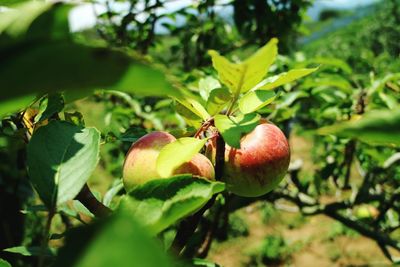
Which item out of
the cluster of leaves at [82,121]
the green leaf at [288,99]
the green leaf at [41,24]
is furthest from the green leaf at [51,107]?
the green leaf at [288,99]

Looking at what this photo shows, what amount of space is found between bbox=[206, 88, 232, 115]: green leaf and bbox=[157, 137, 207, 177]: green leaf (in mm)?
81

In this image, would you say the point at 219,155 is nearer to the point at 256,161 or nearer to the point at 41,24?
the point at 256,161

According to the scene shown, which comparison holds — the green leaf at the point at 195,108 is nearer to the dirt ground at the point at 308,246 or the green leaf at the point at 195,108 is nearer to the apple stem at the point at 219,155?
the apple stem at the point at 219,155

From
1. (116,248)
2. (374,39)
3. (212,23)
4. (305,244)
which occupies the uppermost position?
(116,248)

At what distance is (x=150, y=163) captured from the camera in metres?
0.69

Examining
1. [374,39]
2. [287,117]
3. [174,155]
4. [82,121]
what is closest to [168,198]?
[174,155]

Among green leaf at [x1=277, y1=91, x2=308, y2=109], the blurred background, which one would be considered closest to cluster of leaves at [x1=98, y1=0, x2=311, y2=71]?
the blurred background

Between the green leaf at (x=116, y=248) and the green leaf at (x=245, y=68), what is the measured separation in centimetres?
27

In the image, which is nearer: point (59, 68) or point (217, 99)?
point (59, 68)

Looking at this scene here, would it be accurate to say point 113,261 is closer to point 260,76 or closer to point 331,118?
point 260,76

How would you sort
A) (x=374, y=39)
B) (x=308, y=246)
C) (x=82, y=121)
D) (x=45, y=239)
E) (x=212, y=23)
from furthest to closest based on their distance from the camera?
(x=374, y=39) < (x=308, y=246) < (x=212, y=23) < (x=82, y=121) < (x=45, y=239)

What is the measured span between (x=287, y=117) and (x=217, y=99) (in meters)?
0.72

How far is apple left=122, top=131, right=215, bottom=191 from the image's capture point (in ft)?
2.13

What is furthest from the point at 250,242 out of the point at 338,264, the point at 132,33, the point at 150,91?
the point at 150,91
